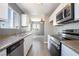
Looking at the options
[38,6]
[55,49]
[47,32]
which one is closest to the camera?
[55,49]

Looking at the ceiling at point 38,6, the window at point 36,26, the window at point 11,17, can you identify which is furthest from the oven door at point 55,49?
the window at point 36,26

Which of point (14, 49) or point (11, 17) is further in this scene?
point (11, 17)

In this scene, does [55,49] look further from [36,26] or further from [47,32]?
[36,26]

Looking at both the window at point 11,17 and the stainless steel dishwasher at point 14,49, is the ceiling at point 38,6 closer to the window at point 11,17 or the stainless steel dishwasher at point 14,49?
the window at point 11,17

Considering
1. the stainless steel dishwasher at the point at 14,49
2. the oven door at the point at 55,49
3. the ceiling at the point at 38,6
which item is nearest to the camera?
the stainless steel dishwasher at the point at 14,49

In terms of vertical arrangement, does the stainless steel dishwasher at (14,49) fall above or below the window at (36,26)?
below

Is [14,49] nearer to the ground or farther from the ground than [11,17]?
nearer to the ground

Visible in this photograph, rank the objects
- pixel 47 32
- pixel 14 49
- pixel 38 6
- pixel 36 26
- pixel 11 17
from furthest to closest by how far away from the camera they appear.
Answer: pixel 36 26 < pixel 47 32 < pixel 38 6 < pixel 11 17 < pixel 14 49

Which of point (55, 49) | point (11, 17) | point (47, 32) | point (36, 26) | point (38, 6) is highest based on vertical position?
point (38, 6)

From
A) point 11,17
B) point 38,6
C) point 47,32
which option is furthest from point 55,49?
point 47,32

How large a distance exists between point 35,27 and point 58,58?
54.3 ft

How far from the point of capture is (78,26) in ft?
8.56

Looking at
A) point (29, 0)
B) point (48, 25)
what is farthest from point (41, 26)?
point (29, 0)

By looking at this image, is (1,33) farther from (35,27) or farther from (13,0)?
(35,27)
